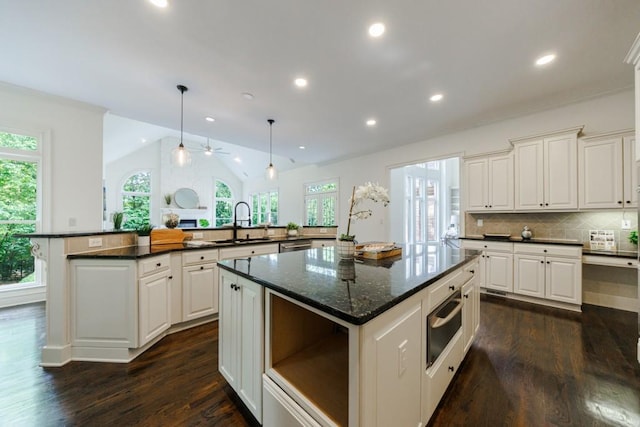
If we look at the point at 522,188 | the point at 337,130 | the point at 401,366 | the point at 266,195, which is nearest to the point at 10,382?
the point at 401,366

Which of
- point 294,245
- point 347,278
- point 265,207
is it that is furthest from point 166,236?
point 265,207

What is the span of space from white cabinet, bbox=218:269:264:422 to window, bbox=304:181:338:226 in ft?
16.6

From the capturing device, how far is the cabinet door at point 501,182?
11.8ft

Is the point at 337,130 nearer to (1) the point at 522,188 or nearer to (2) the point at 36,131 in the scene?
(1) the point at 522,188

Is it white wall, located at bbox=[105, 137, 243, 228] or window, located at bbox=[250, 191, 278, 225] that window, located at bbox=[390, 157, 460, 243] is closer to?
window, located at bbox=[250, 191, 278, 225]

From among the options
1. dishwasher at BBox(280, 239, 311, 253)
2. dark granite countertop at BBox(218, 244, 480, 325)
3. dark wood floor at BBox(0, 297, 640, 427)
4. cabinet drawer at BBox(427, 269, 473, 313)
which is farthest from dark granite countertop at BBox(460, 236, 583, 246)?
dishwasher at BBox(280, 239, 311, 253)

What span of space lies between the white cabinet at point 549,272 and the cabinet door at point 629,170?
74cm

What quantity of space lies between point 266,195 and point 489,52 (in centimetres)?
805

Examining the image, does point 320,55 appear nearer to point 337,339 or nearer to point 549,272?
point 337,339

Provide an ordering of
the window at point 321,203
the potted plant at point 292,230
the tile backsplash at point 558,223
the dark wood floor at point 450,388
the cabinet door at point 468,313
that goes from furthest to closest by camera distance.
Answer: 1. the window at point 321,203
2. the potted plant at point 292,230
3. the tile backsplash at point 558,223
4. the cabinet door at point 468,313
5. the dark wood floor at point 450,388

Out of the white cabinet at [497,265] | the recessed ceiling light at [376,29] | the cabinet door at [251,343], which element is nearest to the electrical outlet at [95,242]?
the cabinet door at [251,343]

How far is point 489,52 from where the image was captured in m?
2.22

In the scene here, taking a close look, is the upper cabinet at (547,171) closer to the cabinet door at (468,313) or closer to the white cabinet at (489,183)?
the white cabinet at (489,183)

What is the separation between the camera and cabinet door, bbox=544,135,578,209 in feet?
10.1
